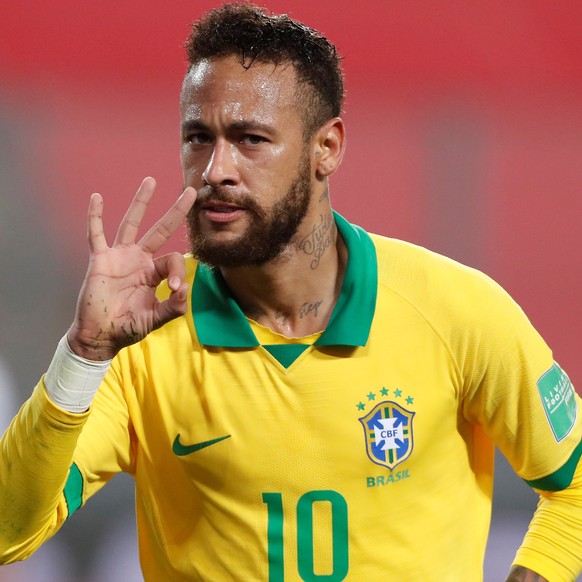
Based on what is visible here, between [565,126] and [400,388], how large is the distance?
1734 mm

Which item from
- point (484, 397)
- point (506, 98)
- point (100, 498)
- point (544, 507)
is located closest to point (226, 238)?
point (484, 397)

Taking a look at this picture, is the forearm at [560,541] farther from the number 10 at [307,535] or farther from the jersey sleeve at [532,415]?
the number 10 at [307,535]

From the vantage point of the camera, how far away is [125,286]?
142 cm

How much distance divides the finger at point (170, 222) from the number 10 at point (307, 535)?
407 millimetres

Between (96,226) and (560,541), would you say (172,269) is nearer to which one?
(96,226)

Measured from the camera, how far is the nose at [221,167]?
1.47 m

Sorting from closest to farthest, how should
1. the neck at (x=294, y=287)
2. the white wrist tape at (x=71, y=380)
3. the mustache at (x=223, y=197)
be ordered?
the white wrist tape at (x=71, y=380) → the mustache at (x=223, y=197) → the neck at (x=294, y=287)

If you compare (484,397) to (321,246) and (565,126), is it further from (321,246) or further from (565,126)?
(565,126)

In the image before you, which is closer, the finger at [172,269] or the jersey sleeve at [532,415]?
the finger at [172,269]

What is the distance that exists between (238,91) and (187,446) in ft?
1.76

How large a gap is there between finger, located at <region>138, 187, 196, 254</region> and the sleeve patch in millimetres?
603

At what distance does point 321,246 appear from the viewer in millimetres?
1636

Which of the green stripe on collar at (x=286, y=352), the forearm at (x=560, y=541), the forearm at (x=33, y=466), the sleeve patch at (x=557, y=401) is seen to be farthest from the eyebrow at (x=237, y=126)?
the forearm at (x=560, y=541)

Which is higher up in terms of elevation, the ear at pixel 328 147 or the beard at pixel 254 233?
the ear at pixel 328 147
